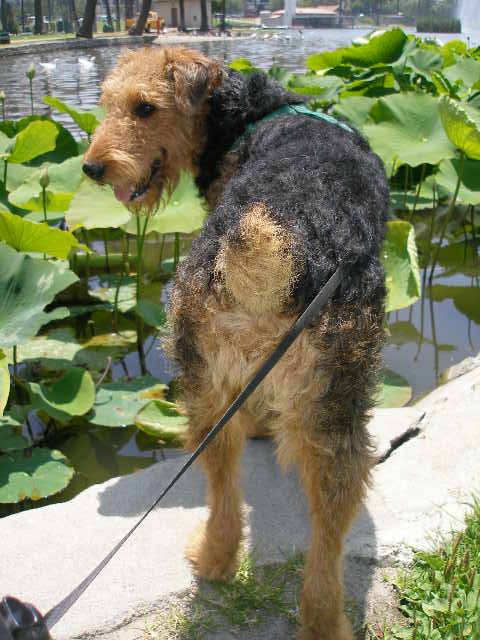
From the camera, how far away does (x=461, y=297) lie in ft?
16.9

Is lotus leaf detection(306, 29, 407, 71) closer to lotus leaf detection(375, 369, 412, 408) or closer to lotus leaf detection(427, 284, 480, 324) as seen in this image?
lotus leaf detection(427, 284, 480, 324)

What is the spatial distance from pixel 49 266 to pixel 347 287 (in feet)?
5.90

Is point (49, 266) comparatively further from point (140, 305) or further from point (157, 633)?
point (157, 633)

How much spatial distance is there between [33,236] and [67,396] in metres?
0.82

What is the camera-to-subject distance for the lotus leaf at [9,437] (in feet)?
9.67

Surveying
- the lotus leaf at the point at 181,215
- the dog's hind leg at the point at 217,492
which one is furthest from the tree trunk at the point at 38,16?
the dog's hind leg at the point at 217,492

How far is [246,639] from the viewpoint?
1.88 metres

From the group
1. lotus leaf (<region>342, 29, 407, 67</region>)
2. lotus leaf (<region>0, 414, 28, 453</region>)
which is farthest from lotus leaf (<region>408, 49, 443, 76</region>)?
lotus leaf (<region>0, 414, 28, 453</region>)

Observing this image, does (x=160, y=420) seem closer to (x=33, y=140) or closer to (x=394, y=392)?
(x=394, y=392)

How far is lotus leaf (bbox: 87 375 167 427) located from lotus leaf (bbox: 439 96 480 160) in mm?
2243

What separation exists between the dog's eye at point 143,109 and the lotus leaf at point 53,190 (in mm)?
1151

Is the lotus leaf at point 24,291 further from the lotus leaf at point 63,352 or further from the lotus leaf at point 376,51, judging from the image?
the lotus leaf at point 376,51

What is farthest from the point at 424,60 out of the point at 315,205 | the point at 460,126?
the point at 315,205

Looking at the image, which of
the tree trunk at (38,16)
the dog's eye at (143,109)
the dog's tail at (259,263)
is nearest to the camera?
the dog's tail at (259,263)
